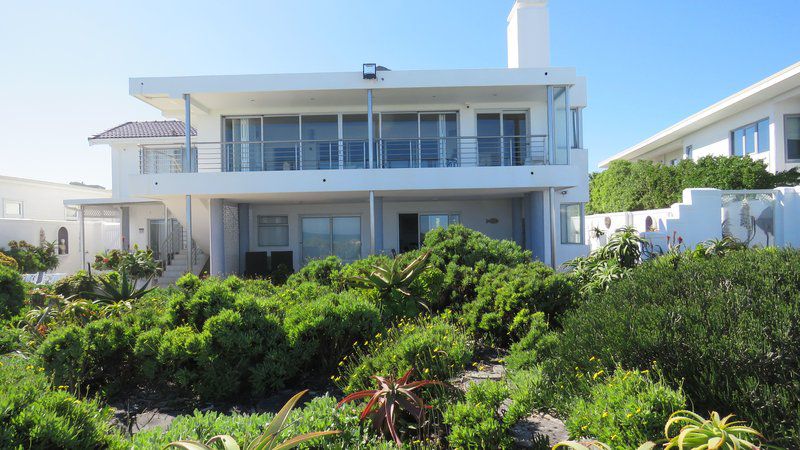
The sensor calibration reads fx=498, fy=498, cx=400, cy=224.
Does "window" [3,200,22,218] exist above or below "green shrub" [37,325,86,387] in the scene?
above

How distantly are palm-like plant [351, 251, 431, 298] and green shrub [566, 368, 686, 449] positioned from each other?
351 centimetres

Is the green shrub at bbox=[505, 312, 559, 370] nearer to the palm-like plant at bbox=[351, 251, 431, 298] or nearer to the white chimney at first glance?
the palm-like plant at bbox=[351, 251, 431, 298]

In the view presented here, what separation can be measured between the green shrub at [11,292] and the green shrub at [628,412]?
8650mm

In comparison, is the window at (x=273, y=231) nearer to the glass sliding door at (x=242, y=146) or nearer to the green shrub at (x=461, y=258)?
the glass sliding door at (x=242, y=146)

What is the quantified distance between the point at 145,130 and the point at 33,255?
729 centimetres

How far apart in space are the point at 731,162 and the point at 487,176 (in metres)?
10.2

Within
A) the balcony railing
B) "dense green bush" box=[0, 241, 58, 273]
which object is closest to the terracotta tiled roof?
"dense green bush" box=[0, 241, 58, 273]

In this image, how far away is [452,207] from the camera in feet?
55.8

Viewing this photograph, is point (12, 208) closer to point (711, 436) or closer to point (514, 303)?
point (514, 303)

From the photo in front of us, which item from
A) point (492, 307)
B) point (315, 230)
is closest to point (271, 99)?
point (315, 230)

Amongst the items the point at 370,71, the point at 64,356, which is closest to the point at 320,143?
the point at 370,71

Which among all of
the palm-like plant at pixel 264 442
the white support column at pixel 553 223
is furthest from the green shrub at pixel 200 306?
the white support column at pixel 553 223

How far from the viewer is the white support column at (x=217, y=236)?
14.2 metres

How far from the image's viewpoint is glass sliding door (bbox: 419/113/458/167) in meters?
15.3
